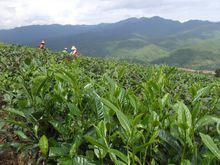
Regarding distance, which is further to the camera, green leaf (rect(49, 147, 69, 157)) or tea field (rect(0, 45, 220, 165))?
green leaf (rect(49, 147, 69, 157))

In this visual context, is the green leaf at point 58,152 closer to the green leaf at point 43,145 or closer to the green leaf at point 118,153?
the green leaf at point 43,145

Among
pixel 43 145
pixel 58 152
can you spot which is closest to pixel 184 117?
pixel 58 152

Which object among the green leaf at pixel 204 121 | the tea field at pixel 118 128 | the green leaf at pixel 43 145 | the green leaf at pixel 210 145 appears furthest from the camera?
the green leaf at pixel 43 145

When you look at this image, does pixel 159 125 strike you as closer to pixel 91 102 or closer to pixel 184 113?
pixel 184 113

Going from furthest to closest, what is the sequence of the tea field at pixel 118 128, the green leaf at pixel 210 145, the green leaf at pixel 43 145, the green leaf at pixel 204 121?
1. the green leaf at pixel 43 145
2. the green leaf at pixel 204 121
3. the tea field at pixel 118 128
4. the green leaf at pixel 210 145

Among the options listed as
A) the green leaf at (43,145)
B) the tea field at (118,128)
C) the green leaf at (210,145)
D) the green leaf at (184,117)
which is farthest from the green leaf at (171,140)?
the green leaf at (43,145)

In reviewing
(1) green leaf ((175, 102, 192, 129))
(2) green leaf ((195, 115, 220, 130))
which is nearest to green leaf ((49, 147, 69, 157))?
(1) green leaf ((175, 102, 192, 129))

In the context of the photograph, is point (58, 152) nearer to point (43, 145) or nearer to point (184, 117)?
point (43, 145)

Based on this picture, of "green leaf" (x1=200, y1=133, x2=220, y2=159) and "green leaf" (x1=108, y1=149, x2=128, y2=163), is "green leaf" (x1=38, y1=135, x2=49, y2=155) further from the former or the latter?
"green leaf" (x1=200, y1=133, x2=220, y2=159)

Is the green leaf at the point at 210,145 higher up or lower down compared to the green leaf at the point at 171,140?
higher up

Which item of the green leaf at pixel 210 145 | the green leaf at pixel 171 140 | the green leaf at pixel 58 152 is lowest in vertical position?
the green leaf at pixel 58 152

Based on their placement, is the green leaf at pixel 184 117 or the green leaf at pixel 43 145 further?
the green leaf at pixel 43 145

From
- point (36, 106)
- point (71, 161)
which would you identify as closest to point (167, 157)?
point (71, 161)

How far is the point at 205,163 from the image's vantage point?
2393 millimetres
